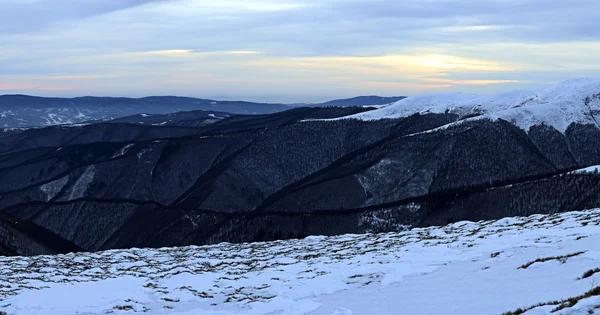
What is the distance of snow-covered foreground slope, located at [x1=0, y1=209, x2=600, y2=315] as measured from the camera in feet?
68.9

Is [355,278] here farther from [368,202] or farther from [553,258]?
[368,202]

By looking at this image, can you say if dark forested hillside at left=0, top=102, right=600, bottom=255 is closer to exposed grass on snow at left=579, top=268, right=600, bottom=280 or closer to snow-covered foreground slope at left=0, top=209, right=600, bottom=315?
snow-covered foreground slope at left=0, top=209, right=600, bottom=315

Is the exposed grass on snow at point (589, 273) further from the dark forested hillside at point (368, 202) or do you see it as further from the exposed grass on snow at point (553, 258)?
the dark forested hillside at point (368, 202)

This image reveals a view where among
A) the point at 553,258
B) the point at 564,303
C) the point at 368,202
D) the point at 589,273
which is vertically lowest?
the point at 368,202

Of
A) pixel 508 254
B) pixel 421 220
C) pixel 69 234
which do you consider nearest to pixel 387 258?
pixel 508 254

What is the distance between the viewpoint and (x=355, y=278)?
30406mm

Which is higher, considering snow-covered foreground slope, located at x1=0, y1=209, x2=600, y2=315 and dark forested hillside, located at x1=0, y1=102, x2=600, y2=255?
snow-covered foreground slope, located at x1=0, y1=209, x2=600, y2=315

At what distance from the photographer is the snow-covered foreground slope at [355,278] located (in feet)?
68.9

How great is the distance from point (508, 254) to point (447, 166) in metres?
152

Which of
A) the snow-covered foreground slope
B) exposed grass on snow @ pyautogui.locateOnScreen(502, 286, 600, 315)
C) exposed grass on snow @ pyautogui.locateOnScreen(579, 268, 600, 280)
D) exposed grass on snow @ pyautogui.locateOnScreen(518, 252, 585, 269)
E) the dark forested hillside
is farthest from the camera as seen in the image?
the dark forested hillside

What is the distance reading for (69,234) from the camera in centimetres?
17600

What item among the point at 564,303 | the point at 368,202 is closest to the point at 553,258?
the point at 564,303

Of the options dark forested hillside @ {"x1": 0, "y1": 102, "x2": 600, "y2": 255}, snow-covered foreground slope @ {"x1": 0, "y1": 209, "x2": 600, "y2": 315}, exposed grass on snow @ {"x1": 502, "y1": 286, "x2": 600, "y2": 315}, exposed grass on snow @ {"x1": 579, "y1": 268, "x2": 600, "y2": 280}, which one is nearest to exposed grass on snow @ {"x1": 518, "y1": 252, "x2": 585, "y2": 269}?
snow-covered foreground slope @ {"x1": 0, "y1": 209, "x2": 600, "y2": 315}

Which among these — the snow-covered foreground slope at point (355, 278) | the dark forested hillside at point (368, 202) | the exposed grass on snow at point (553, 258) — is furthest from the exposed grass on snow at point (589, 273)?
the dark forested hillside at point (368, 202)
